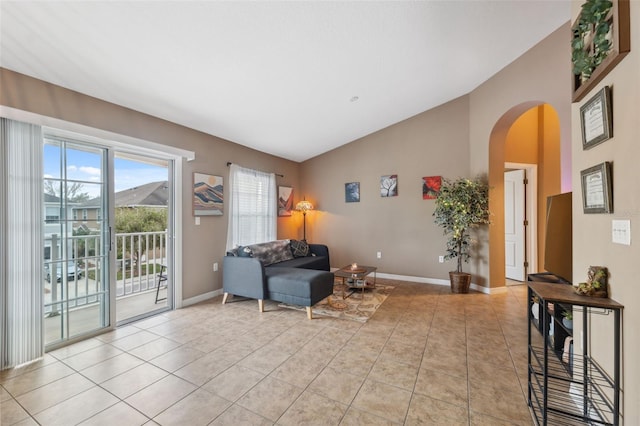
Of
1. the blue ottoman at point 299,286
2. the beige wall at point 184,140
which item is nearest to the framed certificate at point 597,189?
the blue ottoman at point 299,286

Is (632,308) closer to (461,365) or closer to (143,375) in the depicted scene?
(461,365)

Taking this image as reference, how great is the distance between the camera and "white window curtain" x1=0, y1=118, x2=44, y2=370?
7.02 ft

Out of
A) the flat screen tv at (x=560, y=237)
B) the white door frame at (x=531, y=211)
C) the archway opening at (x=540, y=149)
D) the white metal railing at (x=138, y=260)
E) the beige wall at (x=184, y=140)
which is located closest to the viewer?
the flat screen tv at (x=560, y=237)

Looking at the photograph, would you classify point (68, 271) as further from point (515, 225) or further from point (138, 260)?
point (515, 225)

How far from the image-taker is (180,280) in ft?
11.5

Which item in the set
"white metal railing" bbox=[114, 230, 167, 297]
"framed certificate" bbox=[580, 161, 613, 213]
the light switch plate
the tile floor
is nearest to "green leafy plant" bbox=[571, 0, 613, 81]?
"framed certificate" bbox=[580, 161, 613, 213]

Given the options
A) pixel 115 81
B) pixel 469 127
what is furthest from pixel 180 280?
pixel 469 127

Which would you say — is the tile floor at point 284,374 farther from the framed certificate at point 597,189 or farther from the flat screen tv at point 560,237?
the framed certificate at point 597,189

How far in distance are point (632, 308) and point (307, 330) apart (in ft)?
7.87

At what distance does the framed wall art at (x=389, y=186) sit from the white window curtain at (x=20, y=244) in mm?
4603

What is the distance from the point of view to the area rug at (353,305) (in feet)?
10.6

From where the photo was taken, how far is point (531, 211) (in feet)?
15.3

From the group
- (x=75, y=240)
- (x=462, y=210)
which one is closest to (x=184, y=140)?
(x=75, y=240)

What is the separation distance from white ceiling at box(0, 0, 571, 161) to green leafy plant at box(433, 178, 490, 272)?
5.05ft
